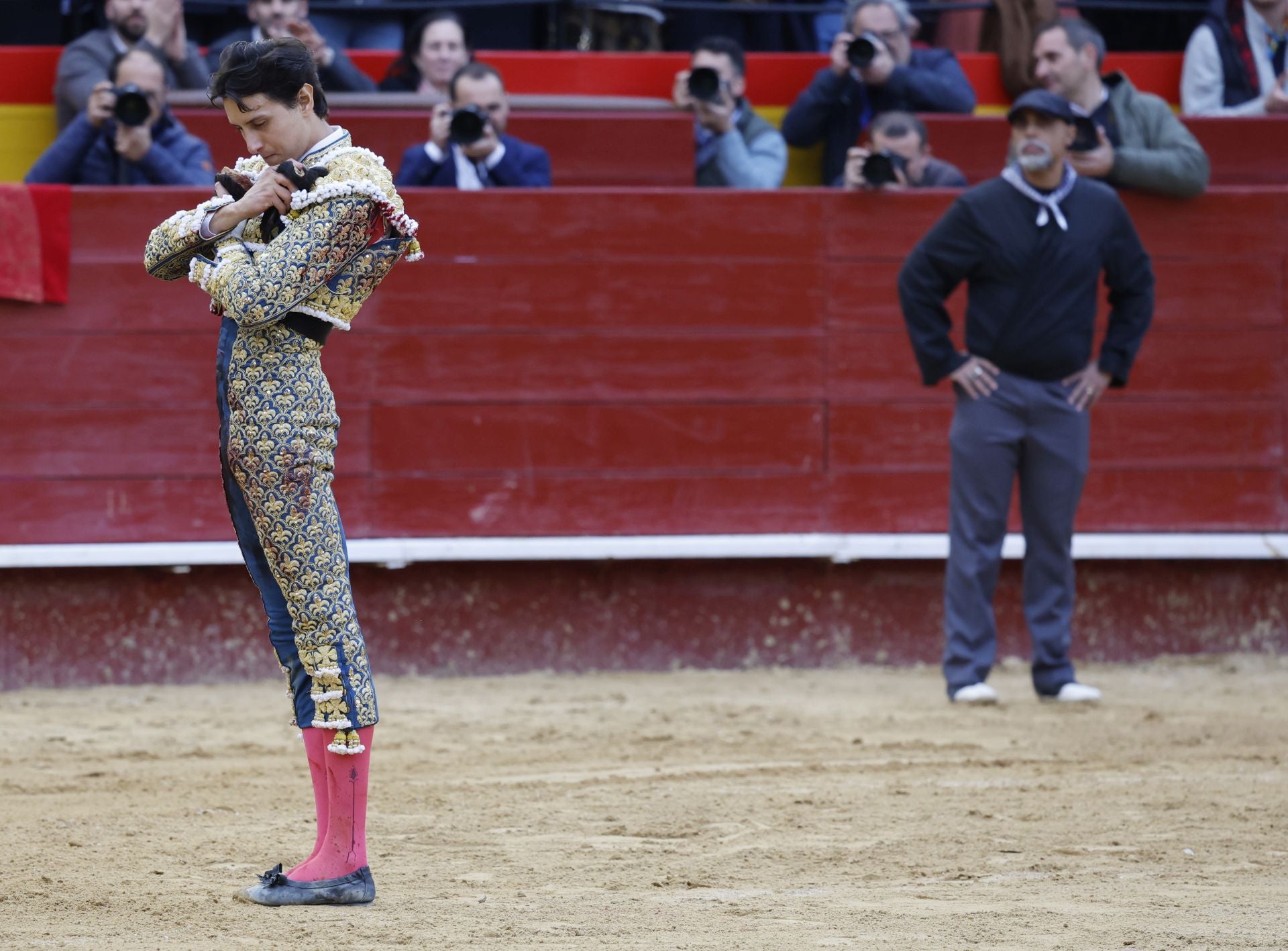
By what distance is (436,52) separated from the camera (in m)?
6.55

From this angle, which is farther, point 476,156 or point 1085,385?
point 476,156

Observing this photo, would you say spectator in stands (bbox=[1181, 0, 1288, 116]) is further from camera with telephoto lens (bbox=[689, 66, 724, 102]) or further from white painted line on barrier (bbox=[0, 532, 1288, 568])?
camera with telephoto lens (bbox=[689, 66, 724, 102])

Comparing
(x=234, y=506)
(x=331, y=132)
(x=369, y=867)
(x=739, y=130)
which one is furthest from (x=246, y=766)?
(x=739, y=130)

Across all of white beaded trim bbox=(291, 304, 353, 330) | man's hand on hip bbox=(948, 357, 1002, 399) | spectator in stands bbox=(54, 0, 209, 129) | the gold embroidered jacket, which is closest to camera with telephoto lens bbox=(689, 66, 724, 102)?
man's hand on hip bbox=(948, 357, 1002, 399)

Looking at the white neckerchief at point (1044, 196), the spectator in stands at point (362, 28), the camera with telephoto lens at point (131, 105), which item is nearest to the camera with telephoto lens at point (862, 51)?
the white neckerchief at point (1044, 196)

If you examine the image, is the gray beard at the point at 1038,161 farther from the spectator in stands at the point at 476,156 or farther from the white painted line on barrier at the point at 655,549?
the spectator in stands at the point at 476,156

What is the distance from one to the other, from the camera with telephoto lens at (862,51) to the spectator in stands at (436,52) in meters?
1.30

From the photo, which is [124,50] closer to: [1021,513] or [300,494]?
[1021,513]

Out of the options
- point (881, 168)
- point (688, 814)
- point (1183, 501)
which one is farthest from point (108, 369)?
point (1183, 501)

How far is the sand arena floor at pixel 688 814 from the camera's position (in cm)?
315

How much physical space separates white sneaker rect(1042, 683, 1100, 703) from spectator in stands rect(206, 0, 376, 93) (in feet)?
9.90

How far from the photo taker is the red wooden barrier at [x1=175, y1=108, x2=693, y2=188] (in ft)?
20.4

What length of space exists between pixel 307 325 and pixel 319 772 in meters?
0.76

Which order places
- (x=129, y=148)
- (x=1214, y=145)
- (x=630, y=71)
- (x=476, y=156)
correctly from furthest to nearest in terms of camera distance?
1. (x=630, y=71)
2. (x=1214, y=145)
3. (x=476, y=156)
4. (x=129, y=148)
